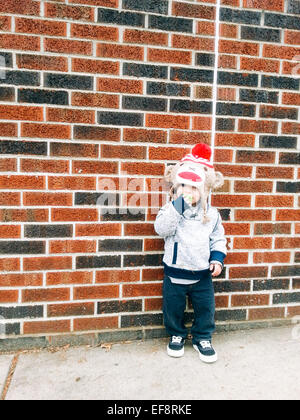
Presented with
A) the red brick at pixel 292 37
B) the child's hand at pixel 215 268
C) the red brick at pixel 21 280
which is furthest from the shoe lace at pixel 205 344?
the red brick at pixel 292 37

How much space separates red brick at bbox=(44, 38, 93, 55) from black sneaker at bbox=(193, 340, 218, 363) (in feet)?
6.16

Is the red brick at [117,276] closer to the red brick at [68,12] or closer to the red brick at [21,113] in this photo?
the red brick at [21,113]

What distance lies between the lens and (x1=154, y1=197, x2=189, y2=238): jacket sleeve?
7.30ft

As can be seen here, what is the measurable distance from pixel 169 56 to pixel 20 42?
875 mm

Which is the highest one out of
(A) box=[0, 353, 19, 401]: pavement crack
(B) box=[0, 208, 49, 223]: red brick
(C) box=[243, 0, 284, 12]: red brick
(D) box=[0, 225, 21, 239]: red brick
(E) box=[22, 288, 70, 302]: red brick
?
(C) box=[243, 0, 284, 12]: red brick

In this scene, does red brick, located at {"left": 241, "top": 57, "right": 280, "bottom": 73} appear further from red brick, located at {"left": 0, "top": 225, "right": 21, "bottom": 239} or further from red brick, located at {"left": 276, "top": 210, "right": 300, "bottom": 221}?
red brick, located at {"left": 0, "top": 225, "right": 21, "bottom": 239}

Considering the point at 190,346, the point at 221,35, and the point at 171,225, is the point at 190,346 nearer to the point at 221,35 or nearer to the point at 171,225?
the point at 171,225

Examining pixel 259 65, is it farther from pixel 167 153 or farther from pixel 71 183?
pixel 71 183

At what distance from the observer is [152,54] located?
7.79 feet

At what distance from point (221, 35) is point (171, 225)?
4.09ft

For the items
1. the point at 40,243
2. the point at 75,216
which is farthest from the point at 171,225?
the point at 40,243

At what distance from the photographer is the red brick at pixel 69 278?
7.88 ft

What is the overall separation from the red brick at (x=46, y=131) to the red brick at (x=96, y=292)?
0.95 metres

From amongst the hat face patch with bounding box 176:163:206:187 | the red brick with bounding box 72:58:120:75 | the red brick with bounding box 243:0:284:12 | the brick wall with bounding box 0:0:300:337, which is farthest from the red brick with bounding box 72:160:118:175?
the red brick with bounding box 243:0:284:12
